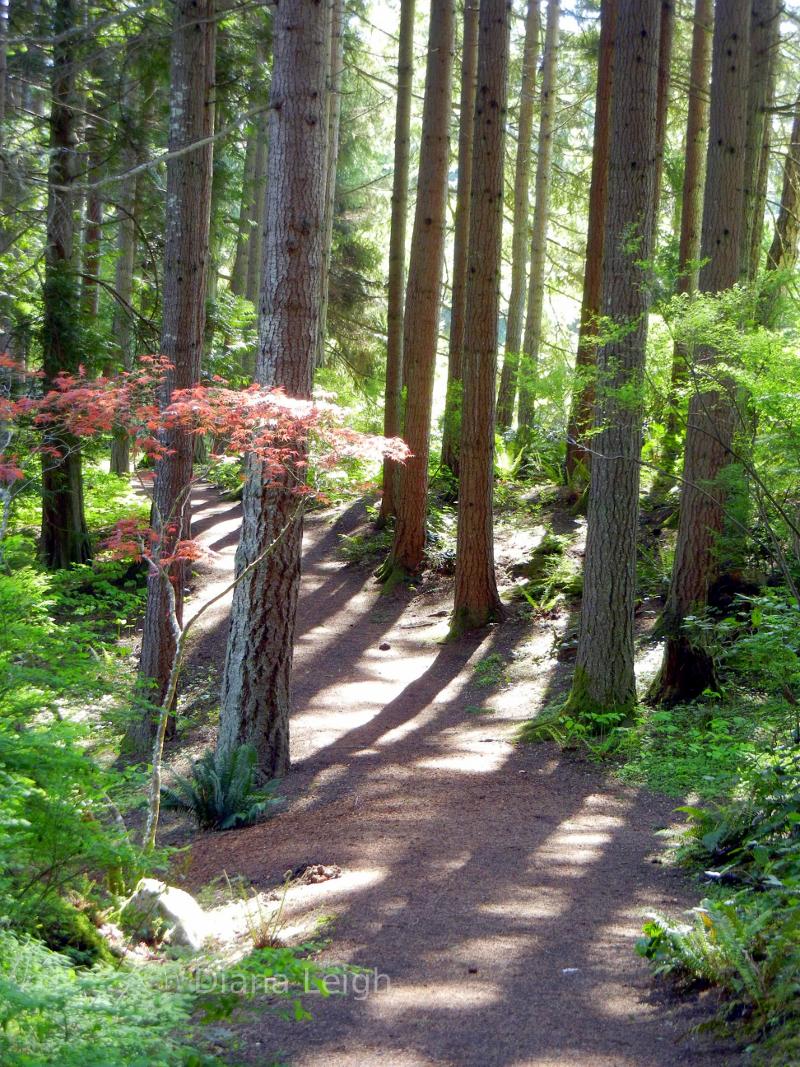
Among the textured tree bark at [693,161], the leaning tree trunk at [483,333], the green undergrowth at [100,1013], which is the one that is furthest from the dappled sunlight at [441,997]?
the textured tree bark at [693,161]

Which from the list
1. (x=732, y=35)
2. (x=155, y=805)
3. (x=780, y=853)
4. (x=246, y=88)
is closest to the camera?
(x=780, y=853)

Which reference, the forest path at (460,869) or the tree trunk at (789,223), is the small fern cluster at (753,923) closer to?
the forest path at (460,869)

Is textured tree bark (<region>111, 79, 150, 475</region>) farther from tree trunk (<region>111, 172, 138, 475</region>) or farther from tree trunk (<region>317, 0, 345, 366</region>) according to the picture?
tree trunk (<region>317, 0, 345, 366</region>)

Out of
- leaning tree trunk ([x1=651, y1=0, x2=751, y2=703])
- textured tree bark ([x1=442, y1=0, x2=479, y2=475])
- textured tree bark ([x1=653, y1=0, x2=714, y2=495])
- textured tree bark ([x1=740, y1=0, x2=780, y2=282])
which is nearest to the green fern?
leaning tree trunk ([x1=651, y1=0, x2=751, y2=703])

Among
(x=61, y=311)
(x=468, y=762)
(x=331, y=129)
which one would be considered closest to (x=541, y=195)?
(x=331, y=129)

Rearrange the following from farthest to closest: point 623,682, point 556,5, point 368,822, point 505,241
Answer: point 505,241
point 556,5
point 623,682
point 368,822

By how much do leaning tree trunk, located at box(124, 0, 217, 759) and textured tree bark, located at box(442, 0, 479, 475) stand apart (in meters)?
5.39

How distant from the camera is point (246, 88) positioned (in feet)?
38.0

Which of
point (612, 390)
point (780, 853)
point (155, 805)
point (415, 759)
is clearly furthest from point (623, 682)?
point (155, 805)

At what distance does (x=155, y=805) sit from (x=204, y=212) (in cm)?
654

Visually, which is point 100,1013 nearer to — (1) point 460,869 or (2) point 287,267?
(1) point 460,869

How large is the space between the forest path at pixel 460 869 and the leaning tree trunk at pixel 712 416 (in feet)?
5.32

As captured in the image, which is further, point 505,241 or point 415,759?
point 505,241

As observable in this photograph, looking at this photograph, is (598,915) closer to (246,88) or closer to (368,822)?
(368,822)
